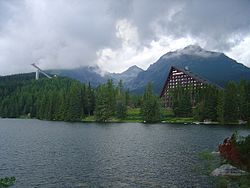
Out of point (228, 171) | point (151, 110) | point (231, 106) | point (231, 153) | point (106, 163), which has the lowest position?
point (106, 163)

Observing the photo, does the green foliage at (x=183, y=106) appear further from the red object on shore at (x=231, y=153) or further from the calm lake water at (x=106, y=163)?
the red object on shore at (x=231, y=153)

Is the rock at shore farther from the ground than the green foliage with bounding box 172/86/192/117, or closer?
closer

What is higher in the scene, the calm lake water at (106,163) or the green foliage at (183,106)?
the green foliage at (183,106)

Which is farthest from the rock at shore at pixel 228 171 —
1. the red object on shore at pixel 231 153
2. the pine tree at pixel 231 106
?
the pine tree at pixel 231 106

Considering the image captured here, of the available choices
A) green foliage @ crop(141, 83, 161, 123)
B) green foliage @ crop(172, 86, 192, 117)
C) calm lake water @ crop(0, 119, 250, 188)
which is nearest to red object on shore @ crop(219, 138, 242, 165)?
calm lake water @ crop(0, 119, 250, 188)

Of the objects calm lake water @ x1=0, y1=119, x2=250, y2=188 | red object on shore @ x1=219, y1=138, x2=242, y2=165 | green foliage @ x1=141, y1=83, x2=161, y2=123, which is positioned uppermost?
green foliage @ x1=141, y1=83, x2=161, y2=123

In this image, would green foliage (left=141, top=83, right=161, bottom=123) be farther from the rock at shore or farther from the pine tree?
the rock at shore

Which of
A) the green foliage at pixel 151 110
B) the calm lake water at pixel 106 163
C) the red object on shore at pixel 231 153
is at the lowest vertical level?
the calm lake water at pixel 106 163

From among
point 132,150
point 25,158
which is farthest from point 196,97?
point 25,158

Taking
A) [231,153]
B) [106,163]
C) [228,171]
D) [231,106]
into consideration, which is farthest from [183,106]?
[228,171]

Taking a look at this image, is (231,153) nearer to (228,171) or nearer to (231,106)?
(228,171)

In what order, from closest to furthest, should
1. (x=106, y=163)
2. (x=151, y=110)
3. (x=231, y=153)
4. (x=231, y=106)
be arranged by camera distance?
(x=231, y=153), (x=106, y=163), (x=231, y=106), (x=151, y=110)

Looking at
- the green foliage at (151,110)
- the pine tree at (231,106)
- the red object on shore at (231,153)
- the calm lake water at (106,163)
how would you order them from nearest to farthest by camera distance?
the calm lake water at (106,163), the red object on shore at (231,153), the pine tree at (231,106), the green foliage at (151,110)

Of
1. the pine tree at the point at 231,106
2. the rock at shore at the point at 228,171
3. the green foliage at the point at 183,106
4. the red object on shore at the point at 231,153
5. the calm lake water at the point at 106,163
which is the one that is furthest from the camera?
the green foliage at the point at 183,106
